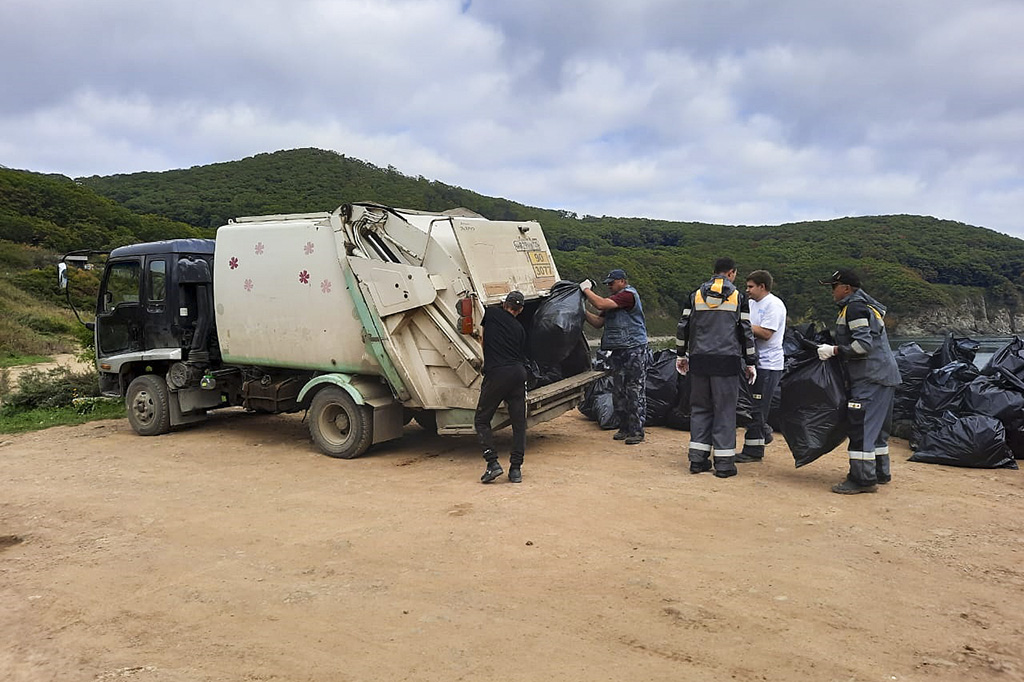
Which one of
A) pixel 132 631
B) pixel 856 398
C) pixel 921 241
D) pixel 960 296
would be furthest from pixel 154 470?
pixel 921 241

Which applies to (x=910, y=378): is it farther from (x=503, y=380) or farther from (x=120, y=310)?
(x=120, y=310)

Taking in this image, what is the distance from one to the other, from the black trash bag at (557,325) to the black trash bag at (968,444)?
343cm

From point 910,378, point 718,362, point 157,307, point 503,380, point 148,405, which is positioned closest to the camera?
point 503,380

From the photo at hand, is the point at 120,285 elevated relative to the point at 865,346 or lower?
elevated

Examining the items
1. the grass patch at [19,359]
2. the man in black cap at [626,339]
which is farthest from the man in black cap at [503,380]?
the grass patch at [19,359]

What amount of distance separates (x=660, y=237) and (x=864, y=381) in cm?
3593

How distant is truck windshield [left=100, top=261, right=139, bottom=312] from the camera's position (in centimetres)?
889

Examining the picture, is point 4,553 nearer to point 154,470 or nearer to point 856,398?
point 154,470

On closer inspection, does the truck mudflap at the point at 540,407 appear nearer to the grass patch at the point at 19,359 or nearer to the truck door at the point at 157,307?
the truck door at the point at 157,307

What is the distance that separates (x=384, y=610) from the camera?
3.55 m

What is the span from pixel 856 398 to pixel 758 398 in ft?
3.47

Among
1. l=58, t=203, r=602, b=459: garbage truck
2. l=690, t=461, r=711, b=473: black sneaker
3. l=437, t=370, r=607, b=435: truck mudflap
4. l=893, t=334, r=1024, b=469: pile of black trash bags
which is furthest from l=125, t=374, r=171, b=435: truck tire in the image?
l=893, t=334, r=1024, b=469: pile of black trash bags

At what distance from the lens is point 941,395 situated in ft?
22.5

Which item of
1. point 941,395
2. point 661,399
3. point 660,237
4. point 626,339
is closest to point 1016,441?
point 941,395
